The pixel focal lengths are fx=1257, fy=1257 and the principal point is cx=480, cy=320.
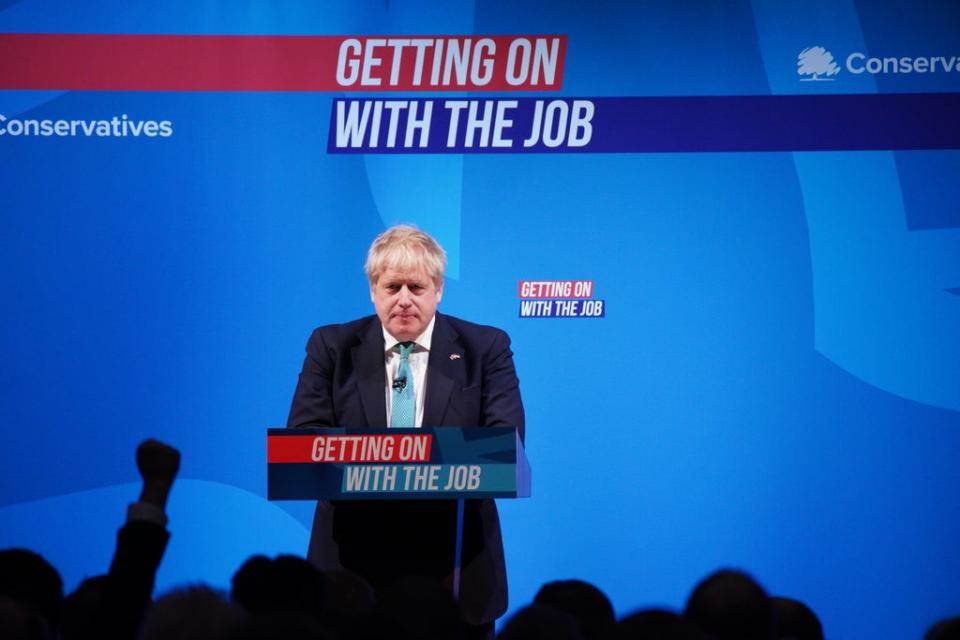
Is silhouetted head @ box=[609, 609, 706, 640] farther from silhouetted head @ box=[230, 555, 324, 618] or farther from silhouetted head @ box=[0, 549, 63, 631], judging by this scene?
silhouetted head @ box=[0, 549, 63, 631]

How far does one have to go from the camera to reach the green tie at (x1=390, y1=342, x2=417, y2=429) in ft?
13.0

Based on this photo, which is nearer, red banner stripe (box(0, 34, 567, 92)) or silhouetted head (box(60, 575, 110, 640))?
silhouetted head (box(60, 575, 110, 640))

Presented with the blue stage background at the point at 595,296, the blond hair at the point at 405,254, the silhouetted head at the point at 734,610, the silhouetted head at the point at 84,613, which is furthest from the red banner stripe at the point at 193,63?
the silhouetted head at the point at 734,610

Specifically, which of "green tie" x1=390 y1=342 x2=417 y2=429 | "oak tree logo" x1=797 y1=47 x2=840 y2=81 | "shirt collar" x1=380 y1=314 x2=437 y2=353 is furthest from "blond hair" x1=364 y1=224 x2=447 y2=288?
"oak tree logo" x1=797 y1=47 x2=840 y2=81

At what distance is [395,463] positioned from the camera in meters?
3.43

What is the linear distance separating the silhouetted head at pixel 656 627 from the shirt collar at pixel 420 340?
6.11 ft

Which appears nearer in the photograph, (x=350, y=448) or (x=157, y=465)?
(x=157, y=465)

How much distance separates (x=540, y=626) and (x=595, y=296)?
419cm

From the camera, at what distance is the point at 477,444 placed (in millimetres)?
3416

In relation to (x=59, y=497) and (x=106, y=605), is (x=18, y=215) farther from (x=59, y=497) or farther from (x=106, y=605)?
(x=106, y=605)

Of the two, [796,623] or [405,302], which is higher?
[405,302]

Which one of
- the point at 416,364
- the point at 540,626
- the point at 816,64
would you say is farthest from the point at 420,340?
the point at 816,64

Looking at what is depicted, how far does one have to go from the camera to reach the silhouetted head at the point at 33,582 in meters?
2.60

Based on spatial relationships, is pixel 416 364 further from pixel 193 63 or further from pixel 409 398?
pixel 193 63
